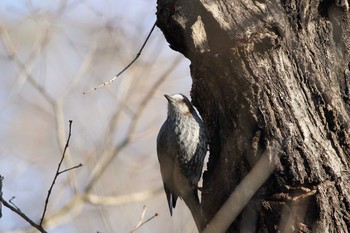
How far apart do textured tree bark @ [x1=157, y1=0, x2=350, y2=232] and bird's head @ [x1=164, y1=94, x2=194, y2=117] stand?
1775 millimetres

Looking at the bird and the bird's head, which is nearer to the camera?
the bird

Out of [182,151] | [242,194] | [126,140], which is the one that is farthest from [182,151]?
[126,140]

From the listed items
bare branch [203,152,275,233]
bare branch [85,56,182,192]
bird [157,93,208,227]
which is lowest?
bare branch [203,152,275,233]

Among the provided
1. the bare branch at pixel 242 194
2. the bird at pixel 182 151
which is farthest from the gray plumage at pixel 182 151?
the bare branch at pixel 242 194

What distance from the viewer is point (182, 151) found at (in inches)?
198

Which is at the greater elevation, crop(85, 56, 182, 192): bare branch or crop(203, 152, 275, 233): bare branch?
crop(85, 56, 182, 192): bare branch

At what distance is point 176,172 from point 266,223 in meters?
2.02

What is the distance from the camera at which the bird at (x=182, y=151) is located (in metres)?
4.95

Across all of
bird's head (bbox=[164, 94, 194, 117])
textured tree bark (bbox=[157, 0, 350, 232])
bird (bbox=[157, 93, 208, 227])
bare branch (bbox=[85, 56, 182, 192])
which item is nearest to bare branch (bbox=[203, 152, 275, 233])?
textured tree bark (bbox=[157, 0, 350, 232])

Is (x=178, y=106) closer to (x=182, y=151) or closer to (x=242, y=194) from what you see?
(x=182, y=151)

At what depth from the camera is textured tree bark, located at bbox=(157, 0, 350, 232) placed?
306 cm

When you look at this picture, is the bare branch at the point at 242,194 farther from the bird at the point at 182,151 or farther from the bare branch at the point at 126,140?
the bare branch at the point at 126,140

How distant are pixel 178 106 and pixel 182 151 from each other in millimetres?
399

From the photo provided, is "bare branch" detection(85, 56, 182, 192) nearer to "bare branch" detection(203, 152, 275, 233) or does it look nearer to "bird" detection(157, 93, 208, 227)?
"bird" detection(157, 93, 208, 227)
